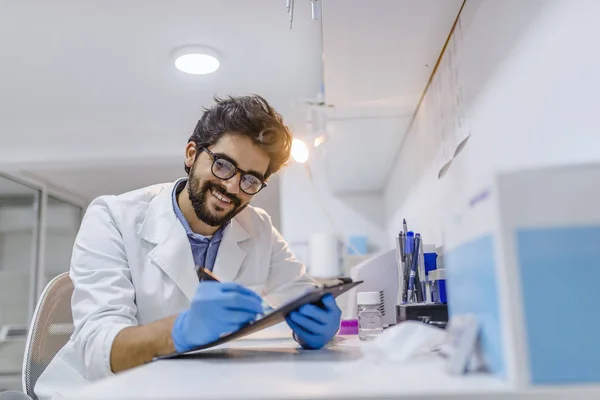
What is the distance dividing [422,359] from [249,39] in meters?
1.51

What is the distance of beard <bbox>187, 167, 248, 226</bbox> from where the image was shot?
3.98ft

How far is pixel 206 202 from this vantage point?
4.01ft

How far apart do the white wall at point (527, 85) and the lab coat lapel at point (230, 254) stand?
50cm

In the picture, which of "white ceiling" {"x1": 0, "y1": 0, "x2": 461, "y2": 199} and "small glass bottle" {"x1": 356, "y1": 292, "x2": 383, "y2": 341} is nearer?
"small glass bottle" {"x1": 356, "y1": 292, "x2": 383, "y2": 341}

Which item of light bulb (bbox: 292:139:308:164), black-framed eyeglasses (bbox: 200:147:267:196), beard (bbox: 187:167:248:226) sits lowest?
beard (bbox: 187:167:248:226)

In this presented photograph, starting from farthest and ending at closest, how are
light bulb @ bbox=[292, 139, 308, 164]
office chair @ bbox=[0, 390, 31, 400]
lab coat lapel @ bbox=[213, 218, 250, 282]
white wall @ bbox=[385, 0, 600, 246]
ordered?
light bulb @ bbox=[292, 139, 308, 164] → lab coat lapel @ bbox=[213, 218, 250, 282] → office chair @ bbox=[0, 390, 31, 400] → white wall @ bbox=[385, 0, 600, 246]

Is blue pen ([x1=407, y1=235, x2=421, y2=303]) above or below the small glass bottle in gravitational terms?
above

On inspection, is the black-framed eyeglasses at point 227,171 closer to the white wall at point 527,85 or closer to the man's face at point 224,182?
the man's face at point 224,182

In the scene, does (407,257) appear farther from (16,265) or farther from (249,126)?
(16,265)

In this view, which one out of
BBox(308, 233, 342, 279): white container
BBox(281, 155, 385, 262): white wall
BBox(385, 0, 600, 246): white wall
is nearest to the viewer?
BBox(385, 0, 600, 246): white wall

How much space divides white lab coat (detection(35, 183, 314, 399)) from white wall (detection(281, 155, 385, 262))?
5.01 ft

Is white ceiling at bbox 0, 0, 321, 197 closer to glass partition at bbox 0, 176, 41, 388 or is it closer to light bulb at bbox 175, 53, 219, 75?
light bulb at bbox 175, 53, 219, 75

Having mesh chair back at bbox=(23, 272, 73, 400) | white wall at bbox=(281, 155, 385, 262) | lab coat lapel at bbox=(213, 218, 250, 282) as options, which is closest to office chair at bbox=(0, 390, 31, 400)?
mesh chair back at bbox=(23, 272, 73, 400)

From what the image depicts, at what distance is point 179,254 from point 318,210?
6.03 ft
